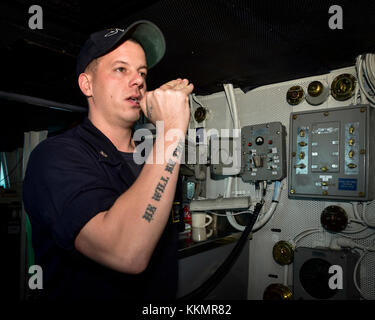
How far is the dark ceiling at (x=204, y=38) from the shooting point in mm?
1678

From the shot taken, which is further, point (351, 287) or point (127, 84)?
point (351, 287)

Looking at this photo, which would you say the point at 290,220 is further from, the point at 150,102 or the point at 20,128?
the point at 20,128

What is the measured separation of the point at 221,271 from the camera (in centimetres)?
231

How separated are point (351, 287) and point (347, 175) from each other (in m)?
0.95

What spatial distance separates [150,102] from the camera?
3.53 ft

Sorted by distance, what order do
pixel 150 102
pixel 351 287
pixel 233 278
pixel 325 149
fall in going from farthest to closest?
pixel 233 278 < pixel 325 149 < pixel 351 287 < pixel 150 102

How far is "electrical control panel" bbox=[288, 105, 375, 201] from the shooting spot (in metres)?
2.20

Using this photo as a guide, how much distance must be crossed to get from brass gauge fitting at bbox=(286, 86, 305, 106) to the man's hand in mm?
1896

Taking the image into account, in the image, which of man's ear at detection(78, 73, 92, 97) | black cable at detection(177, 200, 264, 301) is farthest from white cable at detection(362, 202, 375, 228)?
man's ear at detection(78, 73, 92, 97)

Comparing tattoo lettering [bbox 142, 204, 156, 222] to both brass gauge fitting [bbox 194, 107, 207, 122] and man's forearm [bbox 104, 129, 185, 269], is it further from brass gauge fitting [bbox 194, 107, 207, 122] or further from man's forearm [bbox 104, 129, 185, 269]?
brass gauge fitting [bbox 194, 107, 207, 122]

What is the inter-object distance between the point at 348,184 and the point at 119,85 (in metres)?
2.07

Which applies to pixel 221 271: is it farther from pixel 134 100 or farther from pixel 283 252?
pixel 134 100

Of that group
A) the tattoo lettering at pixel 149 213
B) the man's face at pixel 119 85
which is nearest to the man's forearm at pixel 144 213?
the tattoo lettering at pixel 149 213
